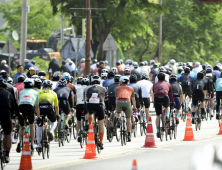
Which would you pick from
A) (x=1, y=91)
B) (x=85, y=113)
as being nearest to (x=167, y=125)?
(x=85, y=113)

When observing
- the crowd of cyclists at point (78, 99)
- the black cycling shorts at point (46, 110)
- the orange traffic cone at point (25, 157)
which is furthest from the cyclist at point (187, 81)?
the orange traffic cone at point (25, 157)

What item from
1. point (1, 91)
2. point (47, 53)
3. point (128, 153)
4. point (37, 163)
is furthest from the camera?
point (47, 53)

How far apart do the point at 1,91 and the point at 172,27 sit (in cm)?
4249

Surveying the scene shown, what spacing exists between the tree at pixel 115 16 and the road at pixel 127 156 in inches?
718

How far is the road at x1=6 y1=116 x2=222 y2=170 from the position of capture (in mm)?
12164

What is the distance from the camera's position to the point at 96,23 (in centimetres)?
3609

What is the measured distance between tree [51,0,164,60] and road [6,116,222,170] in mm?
18249

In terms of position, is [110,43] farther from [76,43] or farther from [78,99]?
[78,99]

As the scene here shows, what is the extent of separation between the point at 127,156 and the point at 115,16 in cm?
2207

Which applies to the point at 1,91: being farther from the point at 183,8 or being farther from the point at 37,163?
the point at 183,8

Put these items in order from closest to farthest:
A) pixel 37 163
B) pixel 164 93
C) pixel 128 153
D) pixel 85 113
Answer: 1. pixel 37 163
2. pixel 128 153
3. pixel 85 113
4. pixel 164 93

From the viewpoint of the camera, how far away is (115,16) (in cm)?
3522

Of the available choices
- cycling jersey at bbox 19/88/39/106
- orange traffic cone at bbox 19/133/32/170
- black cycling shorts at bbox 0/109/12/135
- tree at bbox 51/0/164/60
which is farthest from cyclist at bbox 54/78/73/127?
tree at bbox 51/0/164/60

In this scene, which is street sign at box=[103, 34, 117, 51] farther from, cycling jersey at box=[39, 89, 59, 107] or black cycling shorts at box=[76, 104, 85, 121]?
cycling jersey at box=[39, 89, 59, 107]
